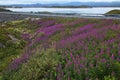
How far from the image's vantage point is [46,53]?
1080cm

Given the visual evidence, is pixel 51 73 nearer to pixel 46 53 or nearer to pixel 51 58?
pixel 51 58

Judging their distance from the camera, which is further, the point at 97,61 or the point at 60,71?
the point at 60,71

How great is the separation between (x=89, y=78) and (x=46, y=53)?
356 centimetres

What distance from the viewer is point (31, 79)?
30.4 feet

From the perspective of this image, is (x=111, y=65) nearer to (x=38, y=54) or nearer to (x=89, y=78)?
(x=89, y=78)

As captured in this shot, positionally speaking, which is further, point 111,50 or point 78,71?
point 111,50

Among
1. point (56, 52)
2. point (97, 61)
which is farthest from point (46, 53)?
point (97, 61)

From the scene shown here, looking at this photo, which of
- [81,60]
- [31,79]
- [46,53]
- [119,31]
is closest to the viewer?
[81,60]

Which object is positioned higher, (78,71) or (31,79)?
(78,71)

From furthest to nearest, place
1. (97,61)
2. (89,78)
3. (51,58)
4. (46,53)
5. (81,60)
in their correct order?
(46,53)
(51,58)
(81,60)
(97,61)
(89,78)

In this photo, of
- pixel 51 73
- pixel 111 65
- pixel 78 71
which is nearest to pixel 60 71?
pixel 51 73

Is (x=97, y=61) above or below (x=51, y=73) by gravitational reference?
above

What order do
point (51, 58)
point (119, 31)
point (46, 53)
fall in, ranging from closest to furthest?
point (51, 58)
point (46, 53)
point (119, 31)

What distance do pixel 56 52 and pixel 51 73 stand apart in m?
2.20
